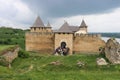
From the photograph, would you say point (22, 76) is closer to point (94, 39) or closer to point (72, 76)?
point (72, 76)

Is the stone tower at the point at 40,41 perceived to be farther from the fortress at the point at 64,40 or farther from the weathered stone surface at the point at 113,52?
the weathered stone surface at the point at 113,52

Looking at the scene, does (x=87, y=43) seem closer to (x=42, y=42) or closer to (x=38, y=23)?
(x=42, y=42)

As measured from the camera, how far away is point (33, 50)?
45969 millimetres

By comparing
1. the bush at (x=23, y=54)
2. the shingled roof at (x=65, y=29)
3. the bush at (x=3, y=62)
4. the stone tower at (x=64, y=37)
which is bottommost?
the bush at (x=3, y=62)

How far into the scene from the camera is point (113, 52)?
27.4 metres

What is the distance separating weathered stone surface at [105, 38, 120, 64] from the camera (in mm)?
26303

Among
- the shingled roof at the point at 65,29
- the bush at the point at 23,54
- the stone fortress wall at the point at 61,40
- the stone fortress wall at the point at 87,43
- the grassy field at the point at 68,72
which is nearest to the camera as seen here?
the grassy field at the point at 68,72

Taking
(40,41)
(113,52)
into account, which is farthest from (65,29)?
(113,52)

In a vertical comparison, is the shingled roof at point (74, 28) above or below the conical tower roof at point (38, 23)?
below

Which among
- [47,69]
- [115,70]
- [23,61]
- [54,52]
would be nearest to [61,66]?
[47,69]

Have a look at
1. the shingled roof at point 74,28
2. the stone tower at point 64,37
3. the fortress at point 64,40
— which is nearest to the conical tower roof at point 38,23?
the fortress at point 64,40

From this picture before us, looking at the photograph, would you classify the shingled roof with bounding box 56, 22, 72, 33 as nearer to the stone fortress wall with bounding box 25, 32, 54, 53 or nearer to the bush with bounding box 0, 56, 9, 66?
the stone fortress wall with bounding box 25, 32, 54, 53

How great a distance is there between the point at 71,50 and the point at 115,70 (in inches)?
892

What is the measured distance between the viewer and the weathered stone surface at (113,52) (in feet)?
86.3
